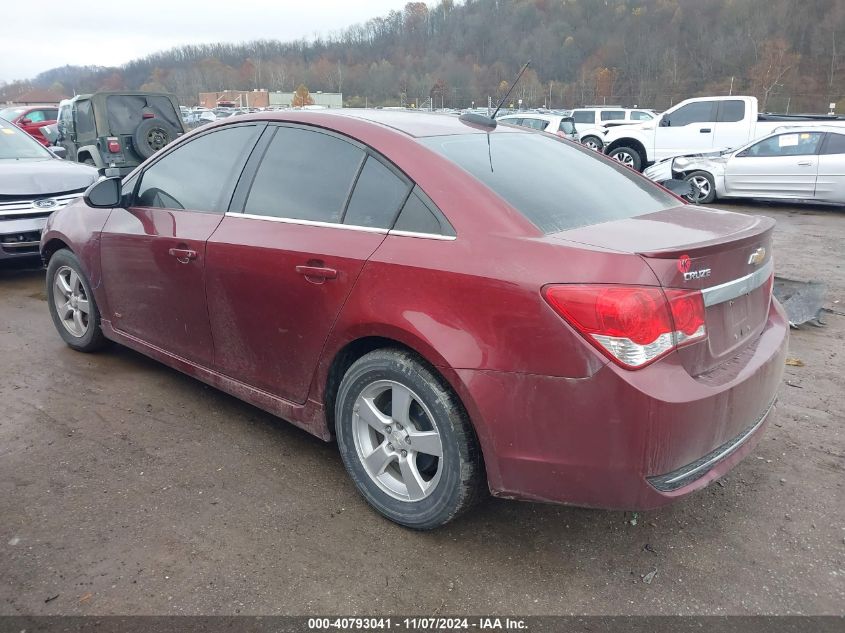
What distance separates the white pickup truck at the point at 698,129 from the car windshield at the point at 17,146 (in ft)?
37.6

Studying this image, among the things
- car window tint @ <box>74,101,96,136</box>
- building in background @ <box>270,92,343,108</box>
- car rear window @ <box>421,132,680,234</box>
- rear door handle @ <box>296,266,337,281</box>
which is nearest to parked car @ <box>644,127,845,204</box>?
car rear window @ <box>421,132,680,234</box>

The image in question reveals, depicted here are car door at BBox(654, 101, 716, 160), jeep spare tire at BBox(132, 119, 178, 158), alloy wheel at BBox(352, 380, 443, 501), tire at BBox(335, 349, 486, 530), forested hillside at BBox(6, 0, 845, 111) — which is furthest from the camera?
forested hillside at BBox(6, 0, 845, 111)

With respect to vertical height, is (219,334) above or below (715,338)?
below

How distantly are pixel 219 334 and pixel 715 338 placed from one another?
2.30 m

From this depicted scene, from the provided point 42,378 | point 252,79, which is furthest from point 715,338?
point 252,79

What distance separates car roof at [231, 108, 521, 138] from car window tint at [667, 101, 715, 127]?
13846 mm

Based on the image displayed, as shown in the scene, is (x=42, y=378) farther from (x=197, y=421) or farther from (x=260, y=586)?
(x=260, y=586)

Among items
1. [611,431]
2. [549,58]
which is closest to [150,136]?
[611,431]

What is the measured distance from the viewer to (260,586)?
93.4 inches

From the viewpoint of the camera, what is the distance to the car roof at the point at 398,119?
Answer: 300 cm

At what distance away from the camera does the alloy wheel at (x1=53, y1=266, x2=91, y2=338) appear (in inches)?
177

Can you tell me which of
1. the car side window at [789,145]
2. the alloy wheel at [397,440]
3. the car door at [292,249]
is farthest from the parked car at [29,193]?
the car side window at [789,145]

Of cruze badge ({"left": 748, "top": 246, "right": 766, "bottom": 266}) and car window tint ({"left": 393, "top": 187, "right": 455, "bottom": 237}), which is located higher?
car window tint ({"left": 393, "top": 187, "right": 455, "bottom": 237})

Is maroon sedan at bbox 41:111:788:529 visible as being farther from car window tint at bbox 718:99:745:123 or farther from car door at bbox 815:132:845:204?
car window tint at bbox 718:99:745:123
